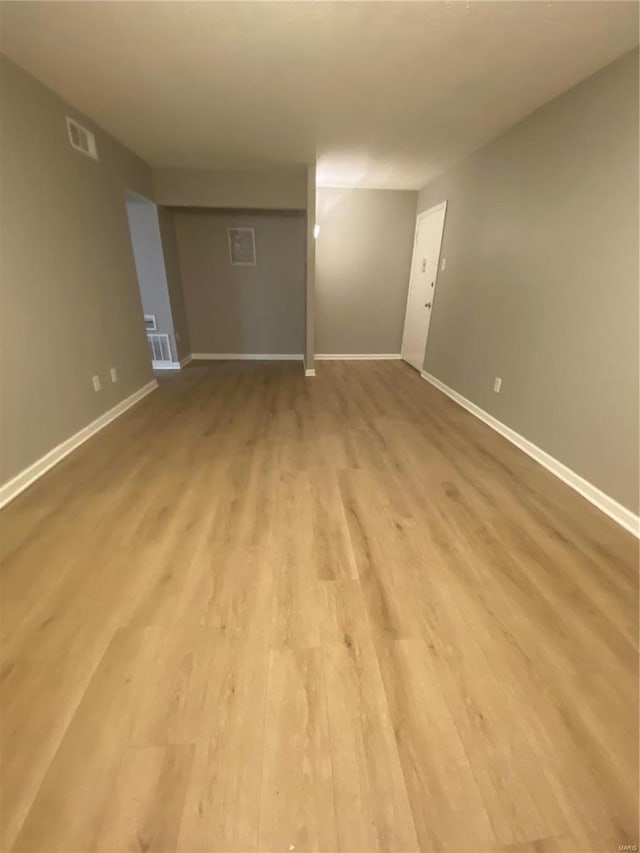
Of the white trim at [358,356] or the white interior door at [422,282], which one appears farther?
the white trim at [358,356]

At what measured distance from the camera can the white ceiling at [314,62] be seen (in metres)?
1.59

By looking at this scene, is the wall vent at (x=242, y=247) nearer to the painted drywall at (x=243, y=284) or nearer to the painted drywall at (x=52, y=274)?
the painted drywall at (x=243, y=284)

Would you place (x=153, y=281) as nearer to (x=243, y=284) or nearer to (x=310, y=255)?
(x=243, y=284)

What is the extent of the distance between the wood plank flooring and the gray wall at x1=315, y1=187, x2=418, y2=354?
351 cm

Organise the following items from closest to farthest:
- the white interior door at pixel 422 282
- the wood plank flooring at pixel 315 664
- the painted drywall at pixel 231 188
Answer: the wood plank flooring at pixel 315 664
the painted drywall at pixel 231 188
the white interior door at pixel 422 282

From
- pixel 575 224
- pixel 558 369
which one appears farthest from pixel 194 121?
pixel 558 369

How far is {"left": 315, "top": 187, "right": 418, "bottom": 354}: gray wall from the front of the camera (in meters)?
4.67

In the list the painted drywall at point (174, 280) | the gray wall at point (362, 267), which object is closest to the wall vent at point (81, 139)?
the painted drywall at point (174, 280)

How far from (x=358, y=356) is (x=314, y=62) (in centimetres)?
362

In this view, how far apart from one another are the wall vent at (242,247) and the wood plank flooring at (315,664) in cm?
379

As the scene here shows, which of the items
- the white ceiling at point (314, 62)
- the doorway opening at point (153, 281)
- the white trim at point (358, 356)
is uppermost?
the white ceiling at point (314, 62)

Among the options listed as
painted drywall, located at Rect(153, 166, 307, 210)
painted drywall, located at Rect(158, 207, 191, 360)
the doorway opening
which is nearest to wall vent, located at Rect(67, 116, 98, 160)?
the doorway opening

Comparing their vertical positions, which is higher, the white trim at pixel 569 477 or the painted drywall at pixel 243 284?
the painted drywall at pixel 243 284

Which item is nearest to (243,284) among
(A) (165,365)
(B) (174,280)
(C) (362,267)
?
(B) (174,280)
